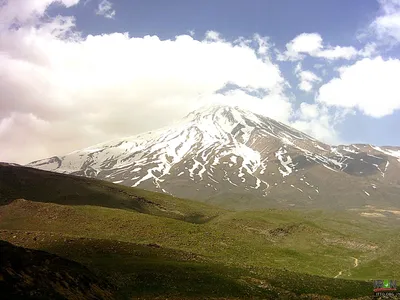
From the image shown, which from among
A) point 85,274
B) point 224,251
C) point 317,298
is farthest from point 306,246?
point 85,274

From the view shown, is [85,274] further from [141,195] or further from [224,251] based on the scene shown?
[141,195]

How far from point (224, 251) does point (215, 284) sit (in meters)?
33.2

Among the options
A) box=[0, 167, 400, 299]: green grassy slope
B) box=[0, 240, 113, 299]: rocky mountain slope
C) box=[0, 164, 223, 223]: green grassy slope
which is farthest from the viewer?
box=[0, 164, 223, 223]: green grassy slope

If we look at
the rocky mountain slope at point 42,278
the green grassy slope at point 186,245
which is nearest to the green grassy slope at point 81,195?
the green grassy slope at point 186,245

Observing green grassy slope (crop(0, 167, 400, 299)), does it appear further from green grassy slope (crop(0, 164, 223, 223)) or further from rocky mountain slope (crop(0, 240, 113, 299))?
rocky mountain slope (crop(0, 240, 113, 299))

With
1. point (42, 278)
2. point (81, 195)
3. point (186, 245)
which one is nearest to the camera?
point (42, 278)

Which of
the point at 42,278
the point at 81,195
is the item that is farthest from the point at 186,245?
the point at 42,278

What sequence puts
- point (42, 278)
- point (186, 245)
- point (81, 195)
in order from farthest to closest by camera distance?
point (81, 195) < point (186, 245) < point (42, 278)

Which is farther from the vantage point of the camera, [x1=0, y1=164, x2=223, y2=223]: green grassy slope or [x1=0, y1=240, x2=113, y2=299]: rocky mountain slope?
[x1=0, y1=164, x2=223, y2=223]: green grassy slope

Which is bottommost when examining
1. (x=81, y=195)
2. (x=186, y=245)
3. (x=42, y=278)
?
(x=186, y=245)

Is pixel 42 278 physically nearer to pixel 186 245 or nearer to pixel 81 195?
pixel 186 245

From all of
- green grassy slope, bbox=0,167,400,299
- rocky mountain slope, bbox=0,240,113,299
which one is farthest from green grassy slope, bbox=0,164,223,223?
rocky mountain slope, bbox=0,240,113,299

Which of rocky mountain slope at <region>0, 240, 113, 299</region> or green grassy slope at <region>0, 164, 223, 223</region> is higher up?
green grassy slope at <region>0, 164, 223, 223</region>

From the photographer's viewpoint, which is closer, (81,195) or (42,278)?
(42,278)
